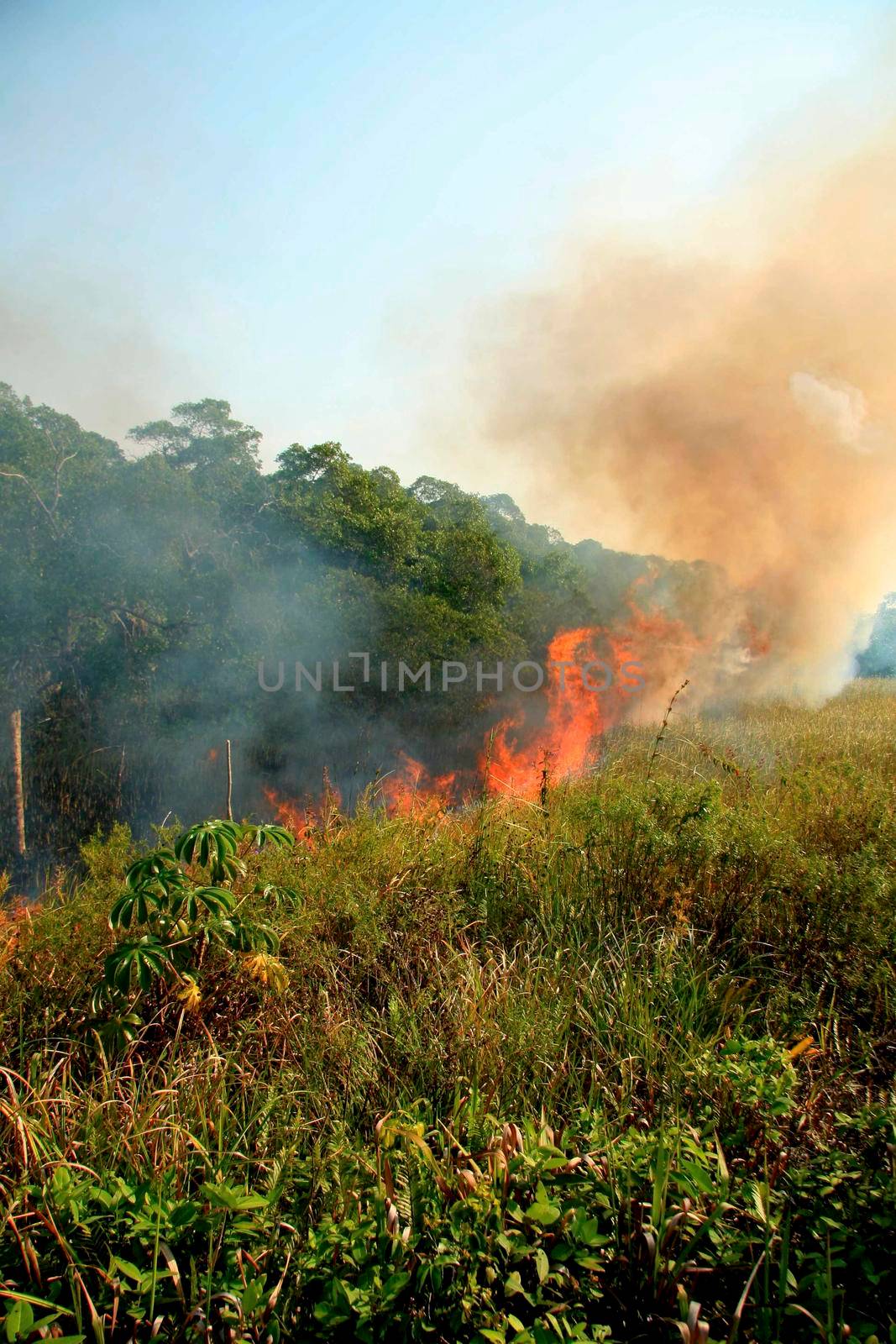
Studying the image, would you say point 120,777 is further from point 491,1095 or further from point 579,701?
point 491,1095

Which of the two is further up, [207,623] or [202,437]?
[202,437]

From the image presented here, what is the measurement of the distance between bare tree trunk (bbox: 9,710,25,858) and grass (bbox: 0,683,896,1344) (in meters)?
5.90

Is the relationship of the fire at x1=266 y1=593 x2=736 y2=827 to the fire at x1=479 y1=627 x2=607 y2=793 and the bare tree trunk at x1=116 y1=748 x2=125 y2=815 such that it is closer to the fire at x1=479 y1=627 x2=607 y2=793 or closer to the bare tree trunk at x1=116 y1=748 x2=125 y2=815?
the fire at x1=479 y1=627 x2=607 y2=793

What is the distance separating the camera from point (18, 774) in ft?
29.4

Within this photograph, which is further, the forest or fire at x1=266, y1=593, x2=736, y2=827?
fire at x1=266, y1=593, x2=736, y2=827

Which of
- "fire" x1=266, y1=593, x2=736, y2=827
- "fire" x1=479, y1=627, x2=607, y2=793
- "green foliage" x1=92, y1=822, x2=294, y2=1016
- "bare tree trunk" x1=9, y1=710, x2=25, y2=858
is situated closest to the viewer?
"green foliage" x1=92, y1=822, x2=294, y2=1016

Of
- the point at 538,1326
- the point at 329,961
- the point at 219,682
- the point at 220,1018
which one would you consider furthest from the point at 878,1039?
the point at 219,682

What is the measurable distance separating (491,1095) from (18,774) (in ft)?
29.4

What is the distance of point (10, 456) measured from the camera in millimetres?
8742

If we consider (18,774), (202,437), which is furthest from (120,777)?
(202,437)

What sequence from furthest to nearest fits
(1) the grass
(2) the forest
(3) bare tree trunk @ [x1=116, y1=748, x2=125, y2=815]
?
(3) bare tree trunk @ [x1=116, y1=748, x2=125, y2=815]
(2) the forest
(1) the grass

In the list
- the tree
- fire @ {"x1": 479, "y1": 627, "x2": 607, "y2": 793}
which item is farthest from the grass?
the tree

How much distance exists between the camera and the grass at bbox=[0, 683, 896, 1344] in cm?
136

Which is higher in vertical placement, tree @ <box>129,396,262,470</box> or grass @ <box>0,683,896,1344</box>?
tree @ <box>129,396,262,470</box>
